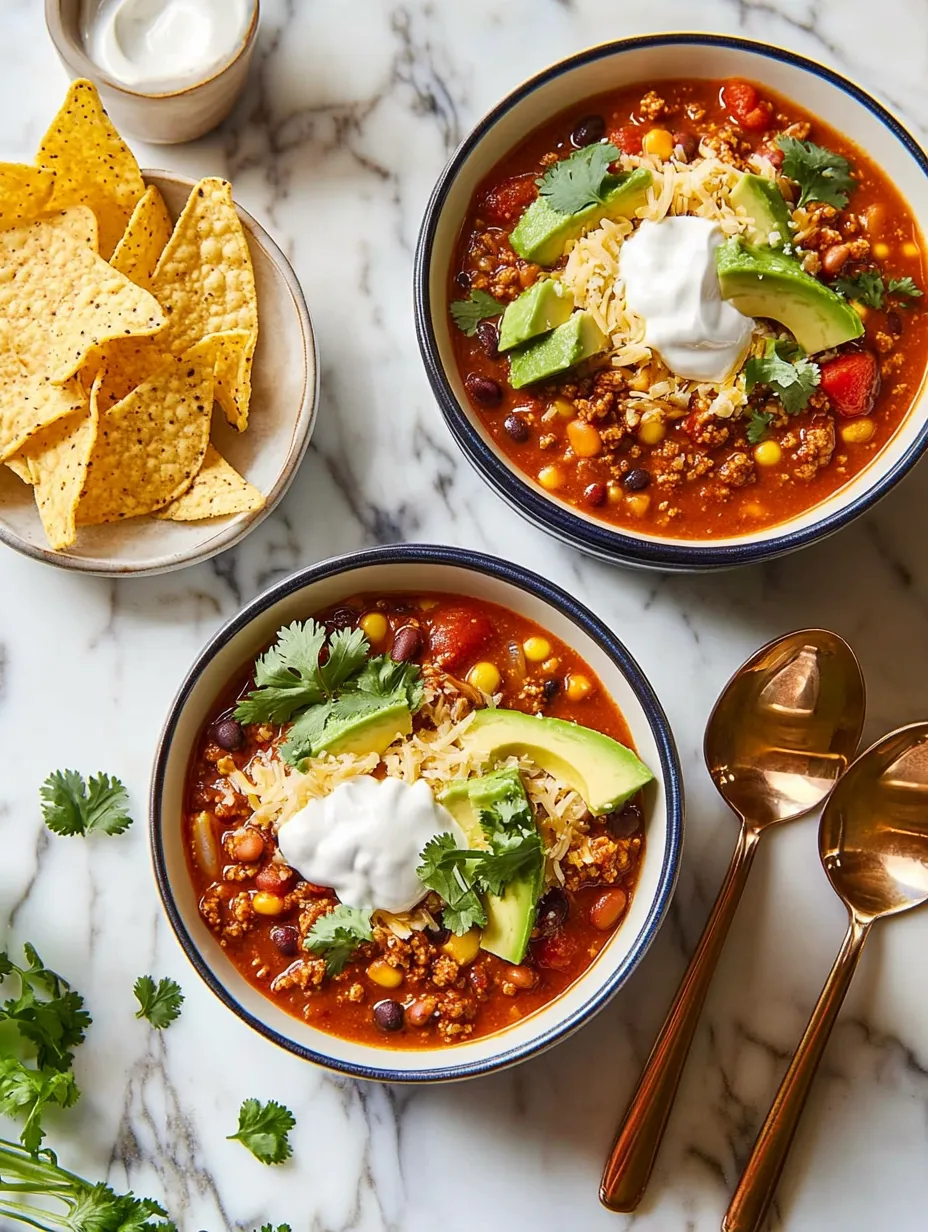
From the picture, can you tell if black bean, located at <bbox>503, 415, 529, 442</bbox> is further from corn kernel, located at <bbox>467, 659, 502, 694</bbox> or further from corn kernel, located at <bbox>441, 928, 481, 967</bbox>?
corn kernel, located at <bbox>441, 928, 481, 967</bbox>

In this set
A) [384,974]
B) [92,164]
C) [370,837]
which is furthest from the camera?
[92,164]

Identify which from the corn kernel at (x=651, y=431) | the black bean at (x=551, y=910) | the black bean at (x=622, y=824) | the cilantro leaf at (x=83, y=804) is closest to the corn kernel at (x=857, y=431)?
the corn kernel at (x=651, y=431)

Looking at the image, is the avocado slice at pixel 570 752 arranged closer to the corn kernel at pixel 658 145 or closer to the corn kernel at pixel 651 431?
the corn kernel at pixel 651 431

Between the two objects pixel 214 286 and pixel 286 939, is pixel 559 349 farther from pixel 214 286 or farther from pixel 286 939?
pixel 286 939

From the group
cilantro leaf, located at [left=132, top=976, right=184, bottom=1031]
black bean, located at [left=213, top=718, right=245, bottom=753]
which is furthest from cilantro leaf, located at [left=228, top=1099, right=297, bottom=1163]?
black bean, located at [left=213, top=718, right=245, bottom=753]

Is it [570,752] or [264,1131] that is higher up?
[570,752]

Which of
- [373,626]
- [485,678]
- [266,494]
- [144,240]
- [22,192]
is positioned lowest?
[485,678]

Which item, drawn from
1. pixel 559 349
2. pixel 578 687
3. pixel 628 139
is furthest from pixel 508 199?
pixel 578 687
